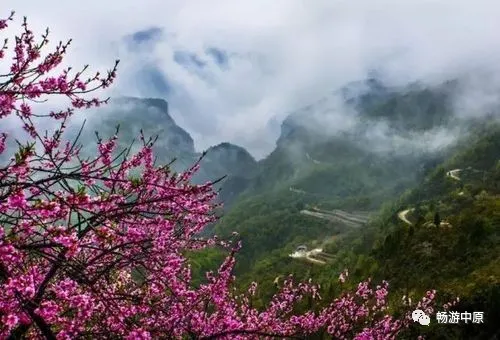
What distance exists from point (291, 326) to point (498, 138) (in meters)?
89.0

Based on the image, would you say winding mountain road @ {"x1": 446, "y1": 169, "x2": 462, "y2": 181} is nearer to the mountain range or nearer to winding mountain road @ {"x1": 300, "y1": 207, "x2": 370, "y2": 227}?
the mountain range

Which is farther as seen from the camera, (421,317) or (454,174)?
(454,174)

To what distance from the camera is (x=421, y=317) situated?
18.8m

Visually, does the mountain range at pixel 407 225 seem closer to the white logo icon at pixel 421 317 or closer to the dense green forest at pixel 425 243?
the dense green forest at pixel 425 243

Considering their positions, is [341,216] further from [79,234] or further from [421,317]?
[79,234]

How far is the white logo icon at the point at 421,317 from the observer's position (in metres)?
18.5

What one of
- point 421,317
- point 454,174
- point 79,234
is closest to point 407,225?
point 421,317

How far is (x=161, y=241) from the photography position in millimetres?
7609

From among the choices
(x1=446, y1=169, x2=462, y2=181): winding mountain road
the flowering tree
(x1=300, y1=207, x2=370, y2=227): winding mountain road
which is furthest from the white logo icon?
(x1=300, y1=207, x2=370, y2=227): winding mountain road

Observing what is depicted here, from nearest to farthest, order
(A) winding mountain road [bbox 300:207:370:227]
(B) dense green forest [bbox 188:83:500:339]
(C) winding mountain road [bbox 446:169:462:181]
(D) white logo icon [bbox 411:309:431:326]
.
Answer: (D) white logo icon [bbox 411:309:431:326] < (B) dense green forest [bbox 188:83:500:339] < (C) winding mountain road [bbox 446:169:462:181] < (A) winding mountain road [bbox 300:207:370:227]

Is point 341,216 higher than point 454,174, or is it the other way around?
point 341,216

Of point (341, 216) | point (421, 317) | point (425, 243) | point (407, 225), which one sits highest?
point (341, 216)

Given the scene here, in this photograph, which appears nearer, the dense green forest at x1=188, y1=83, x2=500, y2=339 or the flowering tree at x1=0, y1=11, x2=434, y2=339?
the flowering tree at x1=0, y1=11, x2=434, y2=339

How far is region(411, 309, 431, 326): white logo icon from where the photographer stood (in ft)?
60.8
